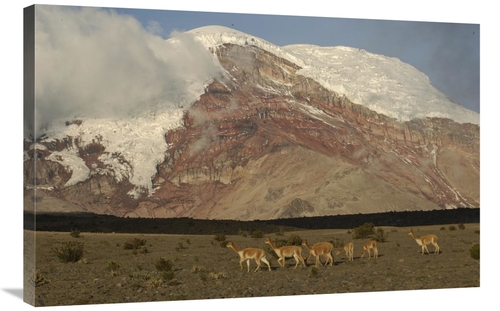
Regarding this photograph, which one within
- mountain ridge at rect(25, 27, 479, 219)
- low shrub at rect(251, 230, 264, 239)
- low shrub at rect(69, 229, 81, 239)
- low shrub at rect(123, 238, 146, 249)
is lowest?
low shrub at rect(123, 238, 146, 249)

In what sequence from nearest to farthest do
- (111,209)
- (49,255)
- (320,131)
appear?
1. (49,255)
2. (111,209)
3. (320,131)

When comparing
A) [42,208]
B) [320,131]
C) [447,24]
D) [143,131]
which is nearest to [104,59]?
[143,131]

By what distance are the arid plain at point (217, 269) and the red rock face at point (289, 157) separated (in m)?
0.74

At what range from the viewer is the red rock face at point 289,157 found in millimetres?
25203

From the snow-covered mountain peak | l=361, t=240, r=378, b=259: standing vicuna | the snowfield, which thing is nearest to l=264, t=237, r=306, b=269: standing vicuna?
l=361, t=240, r=378, b=259: standing vicuna

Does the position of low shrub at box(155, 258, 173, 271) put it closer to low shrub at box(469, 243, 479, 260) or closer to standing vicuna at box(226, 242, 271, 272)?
standing vicuna at box(226, 242, 271, 272)

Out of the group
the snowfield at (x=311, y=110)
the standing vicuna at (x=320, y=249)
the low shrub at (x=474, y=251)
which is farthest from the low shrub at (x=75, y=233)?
the low shrub at (x=474, y=251)

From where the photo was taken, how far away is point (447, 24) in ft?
88.7

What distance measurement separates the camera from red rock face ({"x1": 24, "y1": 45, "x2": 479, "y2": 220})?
992 inches

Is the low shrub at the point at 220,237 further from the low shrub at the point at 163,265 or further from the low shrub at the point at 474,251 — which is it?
the low shrub at the point at 474,251

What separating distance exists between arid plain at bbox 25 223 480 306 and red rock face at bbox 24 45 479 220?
741 millimetres

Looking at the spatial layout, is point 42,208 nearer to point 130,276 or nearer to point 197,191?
point 130,276

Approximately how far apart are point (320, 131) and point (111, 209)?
6003 millimetres
